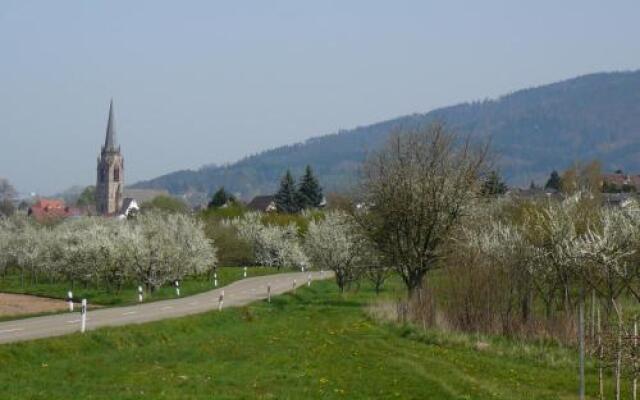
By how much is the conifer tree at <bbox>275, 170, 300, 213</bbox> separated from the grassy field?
88.4m

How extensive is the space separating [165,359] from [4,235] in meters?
60.8

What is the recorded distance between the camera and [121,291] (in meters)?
50.0

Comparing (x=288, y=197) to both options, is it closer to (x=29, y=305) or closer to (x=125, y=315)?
(x=29, y=305)

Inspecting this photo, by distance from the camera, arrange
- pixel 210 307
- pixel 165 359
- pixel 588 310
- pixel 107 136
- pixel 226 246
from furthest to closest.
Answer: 1. pixel 107 136
2. pixel 226 246
3. pixel 210 307
4. pixel 588 310
5. pixel 165 359

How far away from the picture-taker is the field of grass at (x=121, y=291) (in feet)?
141

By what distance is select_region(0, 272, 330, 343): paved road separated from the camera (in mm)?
24498

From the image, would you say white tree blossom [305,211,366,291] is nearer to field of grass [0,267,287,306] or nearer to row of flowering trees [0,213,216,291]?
field of grass [0,267,287,306]

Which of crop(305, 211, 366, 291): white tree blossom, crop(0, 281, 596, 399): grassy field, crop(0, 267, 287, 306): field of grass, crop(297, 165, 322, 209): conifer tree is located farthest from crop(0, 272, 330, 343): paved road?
crop(297, 165, 322, 209): conifer tree

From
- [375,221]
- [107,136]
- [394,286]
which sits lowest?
Answer: [394,286]

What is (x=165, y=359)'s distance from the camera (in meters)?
20.0

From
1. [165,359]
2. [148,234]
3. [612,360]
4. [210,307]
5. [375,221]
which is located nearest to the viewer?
[612,360]

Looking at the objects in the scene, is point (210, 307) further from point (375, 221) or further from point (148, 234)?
point (148, 234)

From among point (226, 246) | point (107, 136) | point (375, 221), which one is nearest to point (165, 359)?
point (375, 221)

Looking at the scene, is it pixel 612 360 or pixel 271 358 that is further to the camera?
pixel 271 358
